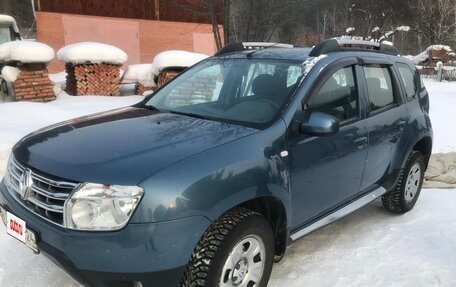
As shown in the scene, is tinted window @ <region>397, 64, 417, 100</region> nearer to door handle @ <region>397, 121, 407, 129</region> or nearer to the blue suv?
the blue suv

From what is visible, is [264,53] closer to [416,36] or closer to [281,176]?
[281,176]

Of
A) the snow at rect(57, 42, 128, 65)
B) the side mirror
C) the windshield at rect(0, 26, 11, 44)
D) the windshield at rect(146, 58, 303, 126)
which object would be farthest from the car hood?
the windshield at rect(0, 26, 11, 44)

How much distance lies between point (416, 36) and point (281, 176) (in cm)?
4314

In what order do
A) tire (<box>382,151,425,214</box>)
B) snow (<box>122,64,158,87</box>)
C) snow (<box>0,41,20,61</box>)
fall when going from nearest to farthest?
tire (<box>382,151,425,214</box>), snow (<box>0,41,20,61</box>), snow (<box>122,64,158,87</box>)

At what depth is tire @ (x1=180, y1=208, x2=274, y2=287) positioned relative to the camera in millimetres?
2340

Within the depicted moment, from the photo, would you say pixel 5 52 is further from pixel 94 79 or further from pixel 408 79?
pixel 408 79

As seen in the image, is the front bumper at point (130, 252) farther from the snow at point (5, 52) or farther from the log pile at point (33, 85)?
→ the snow at point (5, 52)

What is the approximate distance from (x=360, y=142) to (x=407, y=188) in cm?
132

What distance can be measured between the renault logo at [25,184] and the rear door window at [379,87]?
8.55ft

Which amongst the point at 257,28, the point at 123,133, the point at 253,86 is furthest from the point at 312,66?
the point at 257,28

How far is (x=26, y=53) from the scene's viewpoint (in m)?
9.35

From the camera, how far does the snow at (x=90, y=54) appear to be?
10.0 metres

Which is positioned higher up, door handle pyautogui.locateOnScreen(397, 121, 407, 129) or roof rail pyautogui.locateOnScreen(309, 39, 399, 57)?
roof rail pyautogui.locateOnScreen(309, 39, 399, 57)

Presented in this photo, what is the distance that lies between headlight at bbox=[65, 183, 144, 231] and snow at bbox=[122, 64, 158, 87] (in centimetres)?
852
